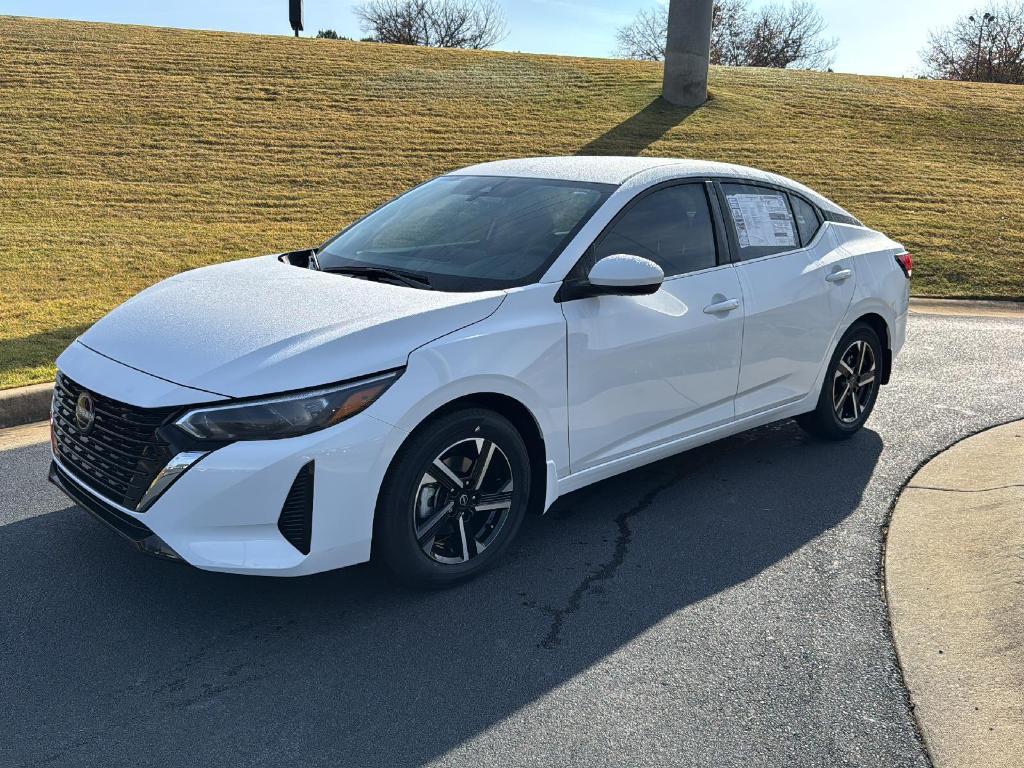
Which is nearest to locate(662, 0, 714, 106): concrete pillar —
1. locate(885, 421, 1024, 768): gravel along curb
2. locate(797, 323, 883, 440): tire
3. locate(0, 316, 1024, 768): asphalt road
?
locate(797, 323, 883, 440): tire

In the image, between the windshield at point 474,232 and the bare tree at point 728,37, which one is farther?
the bare tree at point 728,37

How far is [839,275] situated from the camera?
5625mm

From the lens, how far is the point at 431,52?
98.7 feet

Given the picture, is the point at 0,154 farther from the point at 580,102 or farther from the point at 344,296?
the point at 344,296

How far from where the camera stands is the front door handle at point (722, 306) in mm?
4773

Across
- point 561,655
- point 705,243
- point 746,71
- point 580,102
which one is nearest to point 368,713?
point 561,655

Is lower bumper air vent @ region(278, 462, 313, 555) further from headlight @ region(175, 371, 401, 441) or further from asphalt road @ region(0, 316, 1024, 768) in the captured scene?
asphalt road @ region(0, 316, 1024, 768)

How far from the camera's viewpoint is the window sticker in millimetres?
5188

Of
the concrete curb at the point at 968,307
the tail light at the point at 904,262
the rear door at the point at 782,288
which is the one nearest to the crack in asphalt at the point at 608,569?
the rear door at the point at 782,288

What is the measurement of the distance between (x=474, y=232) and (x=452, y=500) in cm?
141

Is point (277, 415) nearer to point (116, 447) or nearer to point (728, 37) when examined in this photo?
point (116, 447)

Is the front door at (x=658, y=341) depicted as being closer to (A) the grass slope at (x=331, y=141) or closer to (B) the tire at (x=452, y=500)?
(B) the tire at (x=452, y=500)

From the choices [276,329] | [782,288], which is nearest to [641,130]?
[782,288]

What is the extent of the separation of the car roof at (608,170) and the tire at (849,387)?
117 cm
